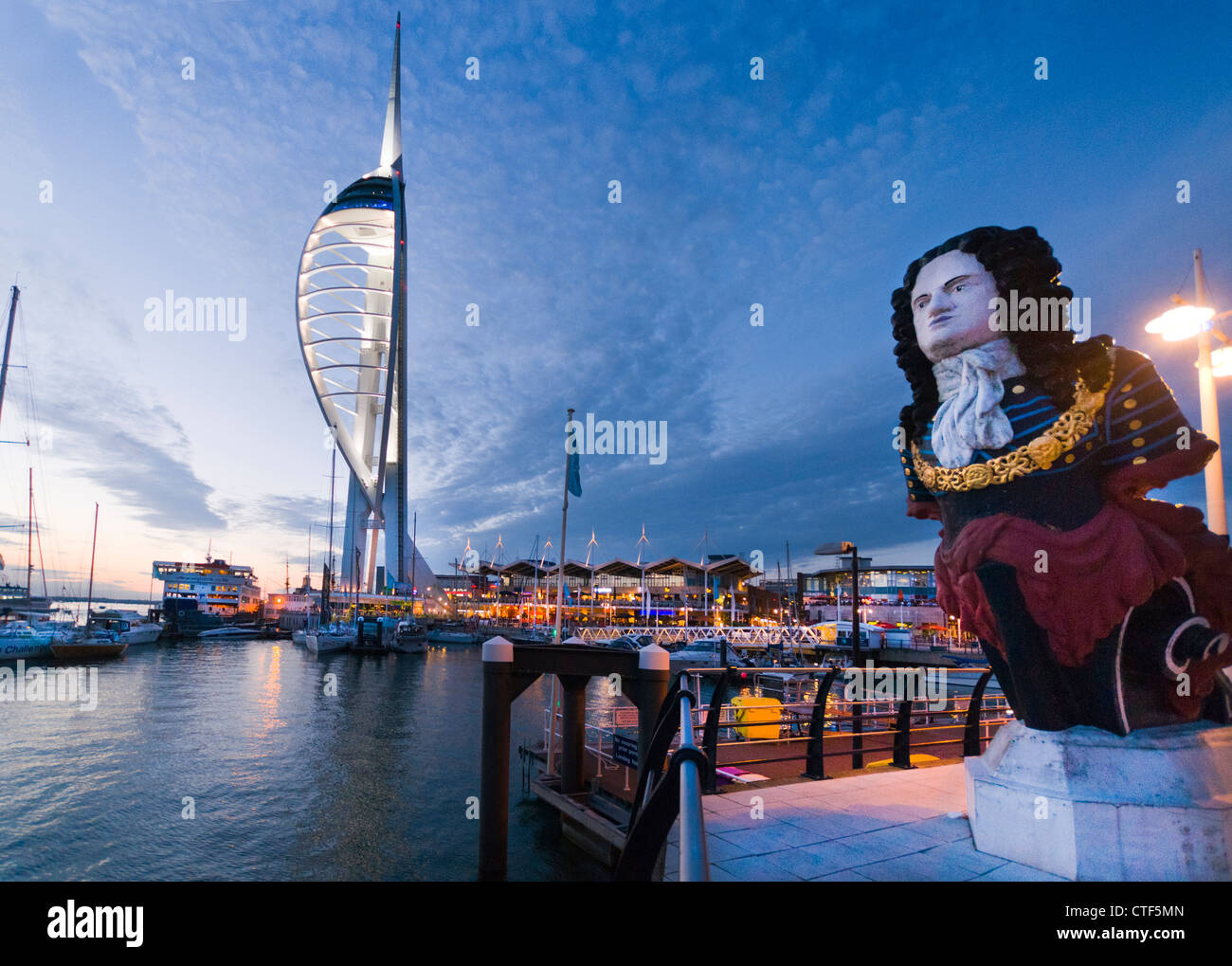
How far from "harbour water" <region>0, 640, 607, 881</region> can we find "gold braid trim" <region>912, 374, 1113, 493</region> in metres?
9.37

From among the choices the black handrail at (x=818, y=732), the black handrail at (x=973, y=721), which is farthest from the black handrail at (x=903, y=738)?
the black handrail at (x=818, y=732)

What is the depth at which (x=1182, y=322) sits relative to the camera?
24.1 feet

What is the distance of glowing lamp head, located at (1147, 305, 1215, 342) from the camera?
23.6 feet

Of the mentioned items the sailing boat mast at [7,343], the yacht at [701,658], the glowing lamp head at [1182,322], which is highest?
the sailing boat mast at [7,343]

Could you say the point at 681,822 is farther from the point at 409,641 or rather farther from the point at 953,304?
the point at 409,641

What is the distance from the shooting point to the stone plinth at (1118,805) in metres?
4.82

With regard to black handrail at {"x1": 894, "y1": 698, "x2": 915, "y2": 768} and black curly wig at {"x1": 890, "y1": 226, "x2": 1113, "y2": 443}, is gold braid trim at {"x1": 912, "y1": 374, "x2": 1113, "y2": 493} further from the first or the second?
black handrail at {"x1": 894, "y1": 698, "x2": 915, "y2": 768}

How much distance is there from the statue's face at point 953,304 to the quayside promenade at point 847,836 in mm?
4190

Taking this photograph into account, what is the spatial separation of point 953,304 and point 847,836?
4743 millimetres

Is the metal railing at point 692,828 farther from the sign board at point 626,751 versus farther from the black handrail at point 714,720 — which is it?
the sign board at point 626,751

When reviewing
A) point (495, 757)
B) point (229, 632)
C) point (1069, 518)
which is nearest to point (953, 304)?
point (1069, 518)

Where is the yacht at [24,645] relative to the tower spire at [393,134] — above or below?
below
